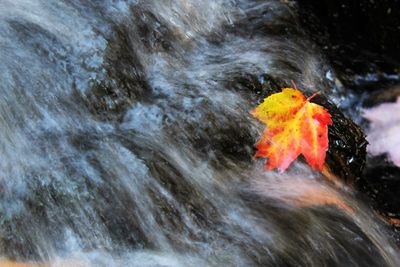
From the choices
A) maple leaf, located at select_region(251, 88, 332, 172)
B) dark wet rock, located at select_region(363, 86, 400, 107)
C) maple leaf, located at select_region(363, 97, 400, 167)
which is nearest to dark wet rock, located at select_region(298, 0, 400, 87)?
dark wet rock, located at select_region(363, 86, 400, 107)

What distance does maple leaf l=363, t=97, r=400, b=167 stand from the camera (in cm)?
304

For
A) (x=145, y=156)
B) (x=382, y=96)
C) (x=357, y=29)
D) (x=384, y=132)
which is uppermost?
(x=357, y=29)

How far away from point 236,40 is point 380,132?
111 centimetres

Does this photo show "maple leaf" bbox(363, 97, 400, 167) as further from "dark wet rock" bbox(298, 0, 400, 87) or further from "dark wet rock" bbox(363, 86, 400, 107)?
"dark wet rock" bbox(298, 0, 400, 87)

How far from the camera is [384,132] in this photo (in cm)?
309

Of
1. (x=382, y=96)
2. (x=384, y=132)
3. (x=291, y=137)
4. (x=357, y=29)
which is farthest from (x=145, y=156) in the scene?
(x=357, y=29)

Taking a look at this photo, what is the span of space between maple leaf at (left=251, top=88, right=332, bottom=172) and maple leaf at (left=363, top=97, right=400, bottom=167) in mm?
407

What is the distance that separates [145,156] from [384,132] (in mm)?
1535

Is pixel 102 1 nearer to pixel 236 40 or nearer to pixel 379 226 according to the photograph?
pixel 236 40

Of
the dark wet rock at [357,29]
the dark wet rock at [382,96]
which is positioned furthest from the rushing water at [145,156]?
the dark wet rock at [357,29]

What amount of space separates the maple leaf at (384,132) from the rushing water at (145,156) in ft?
1.25

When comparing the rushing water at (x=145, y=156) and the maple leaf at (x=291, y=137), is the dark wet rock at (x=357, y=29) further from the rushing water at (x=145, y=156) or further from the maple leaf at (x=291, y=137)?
the maple leaf at (x=291, y=137)

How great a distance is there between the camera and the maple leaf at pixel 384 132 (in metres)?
3.04

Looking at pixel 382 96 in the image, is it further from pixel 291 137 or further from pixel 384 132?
pixel 291 137
